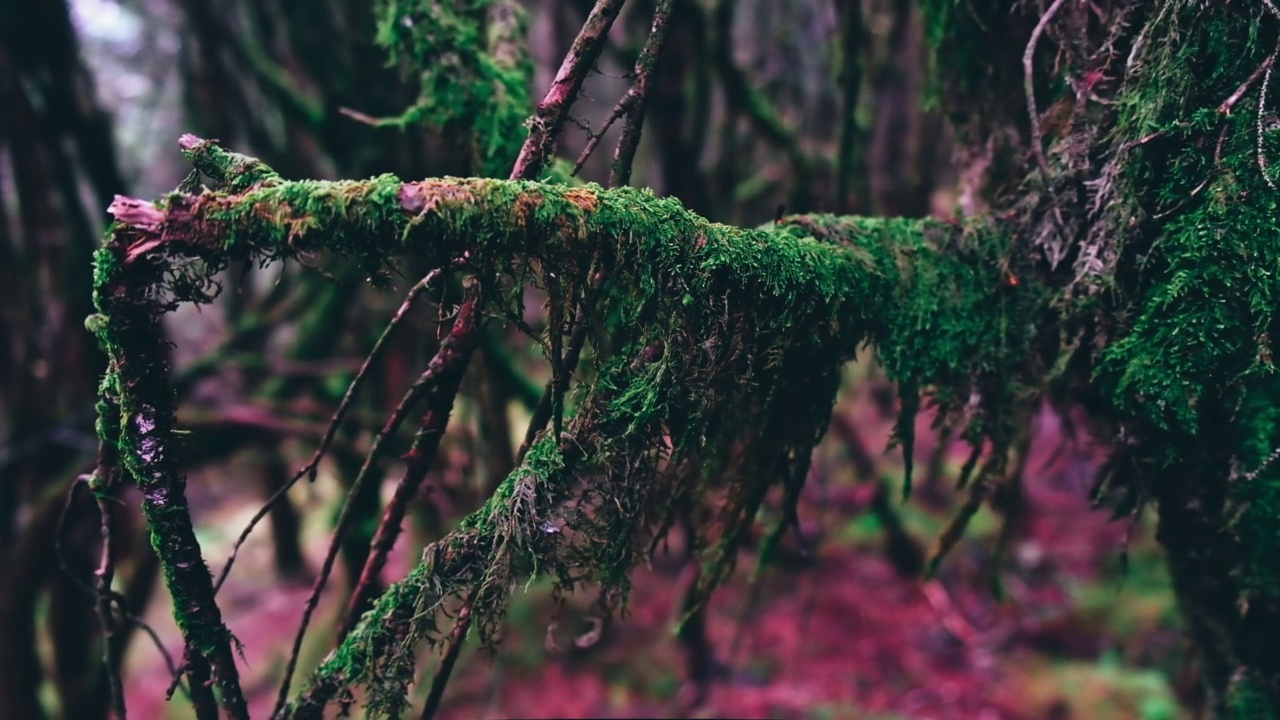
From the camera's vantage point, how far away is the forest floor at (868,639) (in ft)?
15.6

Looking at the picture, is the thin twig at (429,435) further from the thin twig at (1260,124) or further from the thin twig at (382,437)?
the thin twig at (1260,124)

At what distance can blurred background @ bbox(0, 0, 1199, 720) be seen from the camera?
4.23m

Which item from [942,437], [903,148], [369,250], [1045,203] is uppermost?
[903,148]

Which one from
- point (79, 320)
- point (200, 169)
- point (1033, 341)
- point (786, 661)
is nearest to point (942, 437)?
point (1033, 341)

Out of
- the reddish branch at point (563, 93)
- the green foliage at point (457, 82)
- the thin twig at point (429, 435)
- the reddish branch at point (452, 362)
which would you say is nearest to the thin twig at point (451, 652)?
the reddish branch at point (452, 362)

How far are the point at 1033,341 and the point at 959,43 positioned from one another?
0.86m

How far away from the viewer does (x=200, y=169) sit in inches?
50.8

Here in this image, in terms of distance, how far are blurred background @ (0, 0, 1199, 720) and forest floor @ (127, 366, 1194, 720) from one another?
0.9 inches

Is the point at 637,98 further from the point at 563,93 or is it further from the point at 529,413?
the point at 529,413

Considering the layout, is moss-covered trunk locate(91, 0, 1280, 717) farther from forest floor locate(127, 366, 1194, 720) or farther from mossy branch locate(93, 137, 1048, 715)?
forest floor locate(127, 366, 1194, 720)

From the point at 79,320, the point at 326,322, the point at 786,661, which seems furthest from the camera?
the point at 786,661

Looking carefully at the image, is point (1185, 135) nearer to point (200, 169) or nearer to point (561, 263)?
point (561, 263)

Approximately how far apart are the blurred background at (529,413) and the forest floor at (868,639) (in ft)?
0.08

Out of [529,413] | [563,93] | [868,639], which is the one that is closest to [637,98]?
[563,93]
